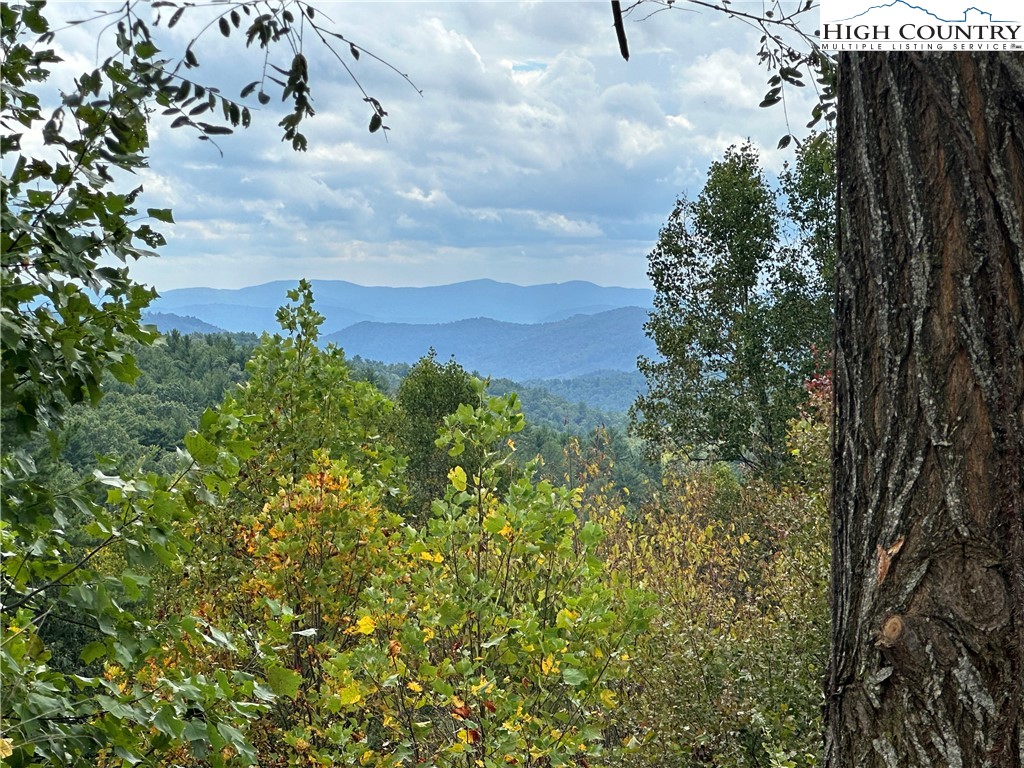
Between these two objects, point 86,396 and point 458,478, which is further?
point 458,478

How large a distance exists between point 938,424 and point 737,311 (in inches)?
609

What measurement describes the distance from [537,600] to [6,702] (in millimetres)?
2534

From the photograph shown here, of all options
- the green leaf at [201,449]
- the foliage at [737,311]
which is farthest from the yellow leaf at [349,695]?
the foliage at [737,311]

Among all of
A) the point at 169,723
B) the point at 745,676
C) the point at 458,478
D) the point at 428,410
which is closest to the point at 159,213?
the point at 169,723

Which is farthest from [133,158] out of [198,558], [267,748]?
[198,558]

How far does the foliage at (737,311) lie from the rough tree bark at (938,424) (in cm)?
1436

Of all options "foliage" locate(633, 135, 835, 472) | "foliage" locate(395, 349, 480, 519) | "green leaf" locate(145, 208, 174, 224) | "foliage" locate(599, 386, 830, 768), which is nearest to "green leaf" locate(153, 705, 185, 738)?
"green leaf" locate(145, 208, 174, 224)

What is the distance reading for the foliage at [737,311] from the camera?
52.0 feet

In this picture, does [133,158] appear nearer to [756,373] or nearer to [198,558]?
[198,558]

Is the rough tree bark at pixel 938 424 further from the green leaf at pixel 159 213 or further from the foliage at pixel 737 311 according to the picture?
the foliage at pixel 737 311

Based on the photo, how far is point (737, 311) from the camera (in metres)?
16.5

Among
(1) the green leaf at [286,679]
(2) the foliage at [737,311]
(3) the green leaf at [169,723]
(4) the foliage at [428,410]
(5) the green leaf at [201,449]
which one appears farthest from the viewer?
(4) the foliage at [428,410]

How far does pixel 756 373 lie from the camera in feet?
52.6

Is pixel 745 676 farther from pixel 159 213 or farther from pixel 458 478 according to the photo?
pixel 159 213
